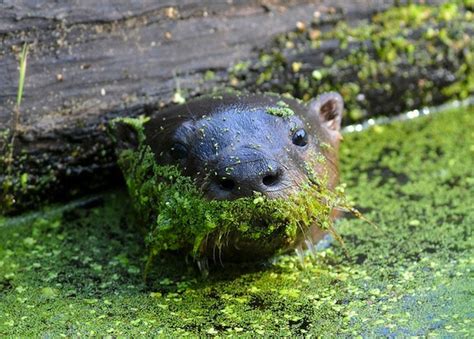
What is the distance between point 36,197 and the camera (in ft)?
19.5

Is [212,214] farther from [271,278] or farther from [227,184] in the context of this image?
[271,278]

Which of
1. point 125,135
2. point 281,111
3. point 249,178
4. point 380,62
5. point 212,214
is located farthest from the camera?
point 380,62

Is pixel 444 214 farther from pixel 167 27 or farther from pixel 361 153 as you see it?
pixel 167 27

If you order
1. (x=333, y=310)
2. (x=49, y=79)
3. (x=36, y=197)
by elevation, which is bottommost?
(x=333, y=310)

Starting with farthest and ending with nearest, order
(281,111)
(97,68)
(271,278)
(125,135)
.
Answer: (97,68)
(125,135)
(281,111)
(271,278)

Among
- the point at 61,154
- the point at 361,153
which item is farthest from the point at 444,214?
the point at 61,154

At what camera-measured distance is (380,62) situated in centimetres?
697

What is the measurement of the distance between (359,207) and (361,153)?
903 millimetres

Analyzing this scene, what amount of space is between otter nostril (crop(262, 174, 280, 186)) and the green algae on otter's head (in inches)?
3.1

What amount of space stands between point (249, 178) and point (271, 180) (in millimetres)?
124

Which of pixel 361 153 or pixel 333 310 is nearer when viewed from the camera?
pixel 333 310

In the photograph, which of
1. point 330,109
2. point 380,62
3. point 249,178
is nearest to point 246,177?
point 249,178

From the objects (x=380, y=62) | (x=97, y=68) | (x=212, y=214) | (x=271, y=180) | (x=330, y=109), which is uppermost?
(x=97, y=68)

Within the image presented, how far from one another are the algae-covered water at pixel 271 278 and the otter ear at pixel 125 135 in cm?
48
